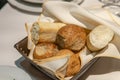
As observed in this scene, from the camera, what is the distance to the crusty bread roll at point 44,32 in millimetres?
562

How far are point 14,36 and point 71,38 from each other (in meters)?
0.21

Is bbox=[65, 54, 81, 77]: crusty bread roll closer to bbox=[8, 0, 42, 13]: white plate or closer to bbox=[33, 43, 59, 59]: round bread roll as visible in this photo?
bbox=[33, 43, 59, 59]: round bread roll

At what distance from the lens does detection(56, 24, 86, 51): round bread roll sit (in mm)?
540

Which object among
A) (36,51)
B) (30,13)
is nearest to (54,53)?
(36,51)

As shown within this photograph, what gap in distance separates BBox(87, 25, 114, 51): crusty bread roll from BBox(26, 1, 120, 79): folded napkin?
0.5 inches

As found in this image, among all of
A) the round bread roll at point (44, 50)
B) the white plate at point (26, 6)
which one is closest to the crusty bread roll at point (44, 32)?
the round bread roll at point (44, 50)

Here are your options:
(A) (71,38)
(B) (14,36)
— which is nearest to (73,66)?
(A) (71,38)

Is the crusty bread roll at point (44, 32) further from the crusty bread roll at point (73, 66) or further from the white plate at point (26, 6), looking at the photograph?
the white plate at point (26, 6)

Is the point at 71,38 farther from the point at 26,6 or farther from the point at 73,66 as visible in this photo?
the point at 26,6

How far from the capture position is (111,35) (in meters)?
0.54

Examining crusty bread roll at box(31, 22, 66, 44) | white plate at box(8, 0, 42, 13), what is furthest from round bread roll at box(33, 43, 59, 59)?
white plate at box(8, 0, 42, 13)

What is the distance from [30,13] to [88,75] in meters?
0.29

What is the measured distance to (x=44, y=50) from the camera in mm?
543

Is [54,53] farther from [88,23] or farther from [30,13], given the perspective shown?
[30,13]
